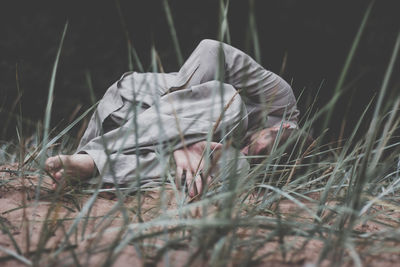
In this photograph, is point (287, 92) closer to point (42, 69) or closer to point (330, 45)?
point (330, 45)

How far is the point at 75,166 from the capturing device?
114 cm

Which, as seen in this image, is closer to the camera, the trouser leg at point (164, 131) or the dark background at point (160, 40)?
the trouser leg at point (164, 131)

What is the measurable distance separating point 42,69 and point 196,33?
1263 mm

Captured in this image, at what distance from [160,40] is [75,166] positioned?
7.23 feet

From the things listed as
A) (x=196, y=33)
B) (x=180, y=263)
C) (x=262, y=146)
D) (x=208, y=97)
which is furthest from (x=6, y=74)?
(x=180, y=263)

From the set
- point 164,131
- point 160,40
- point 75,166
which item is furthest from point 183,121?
point 160,40

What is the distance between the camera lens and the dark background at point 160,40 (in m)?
2.71

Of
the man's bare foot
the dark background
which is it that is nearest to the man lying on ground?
the man's bare foot

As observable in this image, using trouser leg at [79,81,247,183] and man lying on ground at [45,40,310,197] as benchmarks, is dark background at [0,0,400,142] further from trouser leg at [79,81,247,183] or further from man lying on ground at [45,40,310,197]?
trouser leg at [79,81,247,183]

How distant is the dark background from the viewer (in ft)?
8.91

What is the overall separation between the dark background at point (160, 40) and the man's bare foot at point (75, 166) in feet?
5.73

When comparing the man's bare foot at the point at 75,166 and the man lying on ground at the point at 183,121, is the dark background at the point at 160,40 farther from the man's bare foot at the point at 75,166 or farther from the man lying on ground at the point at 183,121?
the man's bare foot at the point at 75,166

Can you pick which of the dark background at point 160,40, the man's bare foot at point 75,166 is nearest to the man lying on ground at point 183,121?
the man's bare foot at point 75,166

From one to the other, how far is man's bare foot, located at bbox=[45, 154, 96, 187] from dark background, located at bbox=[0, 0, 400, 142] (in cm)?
175
